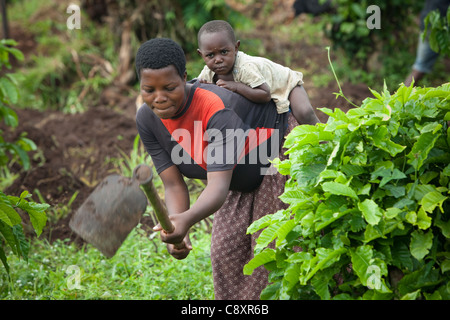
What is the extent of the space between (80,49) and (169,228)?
6172 millimetres

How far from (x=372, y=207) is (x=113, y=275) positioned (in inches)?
85.1

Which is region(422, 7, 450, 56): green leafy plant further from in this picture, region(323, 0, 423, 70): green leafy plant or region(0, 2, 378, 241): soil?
region(323, 0, 423, 70): green leafy plant

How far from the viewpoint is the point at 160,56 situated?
216cm

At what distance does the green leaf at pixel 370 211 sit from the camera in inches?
68.8

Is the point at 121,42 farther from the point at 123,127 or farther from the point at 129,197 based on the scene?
the point at 129,197

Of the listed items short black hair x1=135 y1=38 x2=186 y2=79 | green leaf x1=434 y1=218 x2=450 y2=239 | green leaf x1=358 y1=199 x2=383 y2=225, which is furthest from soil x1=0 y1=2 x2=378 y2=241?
green leaf x1=434 y1=218 x2=450 y2=239

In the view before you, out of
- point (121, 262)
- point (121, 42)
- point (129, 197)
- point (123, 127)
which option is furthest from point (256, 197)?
point (121, 42)

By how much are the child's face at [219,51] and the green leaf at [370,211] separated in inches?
50.8

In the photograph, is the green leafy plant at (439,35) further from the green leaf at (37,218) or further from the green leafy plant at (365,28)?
the green leaf at (37,218)

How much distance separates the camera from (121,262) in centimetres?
367

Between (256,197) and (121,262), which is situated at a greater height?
(256,197)

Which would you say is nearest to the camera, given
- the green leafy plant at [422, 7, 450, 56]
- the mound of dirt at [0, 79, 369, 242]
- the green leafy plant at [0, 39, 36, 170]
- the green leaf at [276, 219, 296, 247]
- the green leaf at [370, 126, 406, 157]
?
the green leaf at [370, 126, 406, 157]

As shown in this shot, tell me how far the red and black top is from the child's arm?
1.3 inches

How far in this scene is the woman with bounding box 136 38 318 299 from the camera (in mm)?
2207
